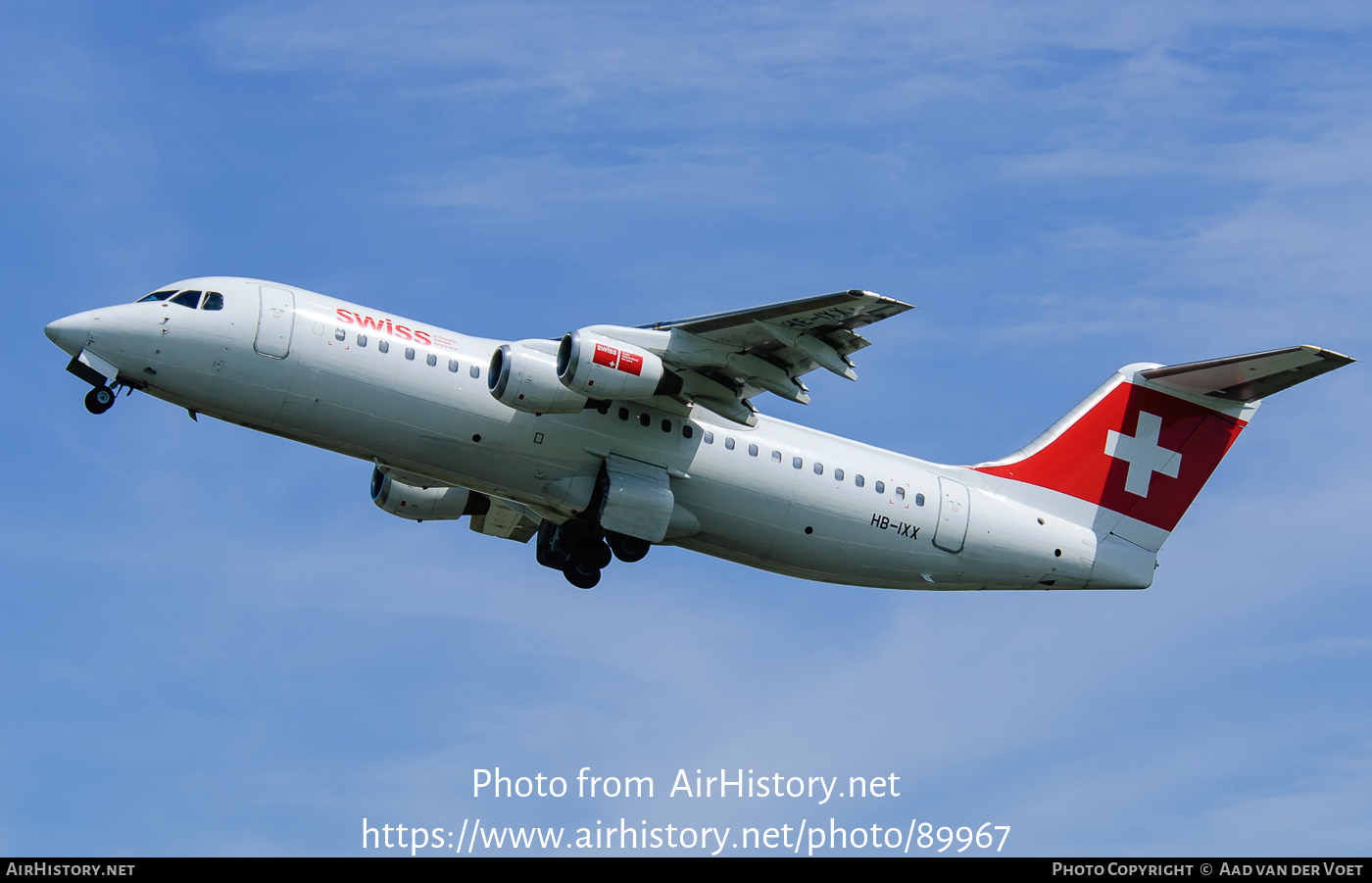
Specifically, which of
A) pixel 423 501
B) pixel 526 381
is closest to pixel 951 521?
pixel 526 381

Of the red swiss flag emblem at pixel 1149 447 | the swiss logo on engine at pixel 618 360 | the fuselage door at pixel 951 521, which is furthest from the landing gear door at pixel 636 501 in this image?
the red swiss flag emblem at pixel 1149 447

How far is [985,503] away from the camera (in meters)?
23.1

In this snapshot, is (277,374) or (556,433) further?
(556,433)

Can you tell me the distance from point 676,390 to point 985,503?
5.33 meters

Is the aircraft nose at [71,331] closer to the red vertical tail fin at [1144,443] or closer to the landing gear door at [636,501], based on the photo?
the landing gear door at [636,501]

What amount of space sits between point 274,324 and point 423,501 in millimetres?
5117

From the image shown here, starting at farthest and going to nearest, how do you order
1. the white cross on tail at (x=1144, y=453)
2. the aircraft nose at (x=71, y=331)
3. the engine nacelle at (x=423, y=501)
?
the white cross on tail at (x=1144, y=453) < the engine nacelle at (x=423, y=501) < the aircraft nose at (x=71, y=331)

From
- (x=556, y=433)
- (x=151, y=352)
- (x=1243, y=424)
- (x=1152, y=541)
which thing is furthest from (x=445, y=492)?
(x=1243, y=424)

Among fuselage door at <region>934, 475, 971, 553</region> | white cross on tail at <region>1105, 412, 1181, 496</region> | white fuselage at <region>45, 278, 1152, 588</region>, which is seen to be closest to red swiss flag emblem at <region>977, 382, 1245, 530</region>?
white cross on tail at <region>1105, 412, 1181, 496</region>

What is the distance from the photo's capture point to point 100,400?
63.1 ft

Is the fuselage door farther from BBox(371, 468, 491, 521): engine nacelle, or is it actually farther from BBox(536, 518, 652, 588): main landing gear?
BBox(371, 468, 491, 521): engine nacelle

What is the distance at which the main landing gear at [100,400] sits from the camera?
19.2m

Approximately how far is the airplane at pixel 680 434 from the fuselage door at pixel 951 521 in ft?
0.10
